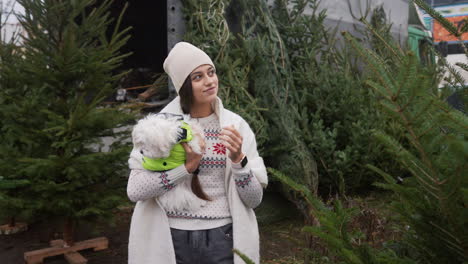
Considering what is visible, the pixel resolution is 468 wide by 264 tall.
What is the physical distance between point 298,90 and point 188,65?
3.98 m

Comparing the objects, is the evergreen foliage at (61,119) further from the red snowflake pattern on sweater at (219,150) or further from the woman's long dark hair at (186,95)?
the red snowflake pattern on sweater at (219,150)

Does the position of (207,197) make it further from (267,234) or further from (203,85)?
(267,234)

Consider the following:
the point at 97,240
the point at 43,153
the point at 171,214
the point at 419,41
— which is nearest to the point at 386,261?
the point at 171,214

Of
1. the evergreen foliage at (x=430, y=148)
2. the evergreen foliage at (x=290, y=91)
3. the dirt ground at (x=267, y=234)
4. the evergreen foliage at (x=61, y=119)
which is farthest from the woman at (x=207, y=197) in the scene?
the evergreen foliage at (x=290, y=91)

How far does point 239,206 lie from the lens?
7.08 ft

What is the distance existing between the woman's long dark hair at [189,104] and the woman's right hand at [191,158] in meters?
0.10

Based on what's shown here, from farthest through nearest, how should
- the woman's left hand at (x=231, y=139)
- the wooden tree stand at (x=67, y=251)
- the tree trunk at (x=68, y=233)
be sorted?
1. the tree trunk at (x=68, y=233)
2. the wooden tree stand at (x=67, y=251)
3. the woman's left hand at (x=231, y=139)

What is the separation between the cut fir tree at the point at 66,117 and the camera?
12.4 feet

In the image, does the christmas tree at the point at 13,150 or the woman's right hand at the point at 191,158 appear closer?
the woman's right hand at the point at 191,158

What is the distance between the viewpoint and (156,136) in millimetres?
1980

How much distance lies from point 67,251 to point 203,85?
2.94 metres

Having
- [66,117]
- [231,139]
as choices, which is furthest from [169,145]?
[66,117]

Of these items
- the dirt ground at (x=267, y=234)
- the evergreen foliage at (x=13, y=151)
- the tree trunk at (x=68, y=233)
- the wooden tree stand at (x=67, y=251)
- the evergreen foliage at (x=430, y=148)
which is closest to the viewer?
the evergreen foliage at (x=430, y=148)

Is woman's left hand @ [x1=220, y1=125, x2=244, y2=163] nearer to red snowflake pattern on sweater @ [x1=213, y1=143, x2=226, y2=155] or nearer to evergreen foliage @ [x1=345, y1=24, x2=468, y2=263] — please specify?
red snowflake pattern on sweater @ [x1=213, y1=143, x2=226, y2=155]
